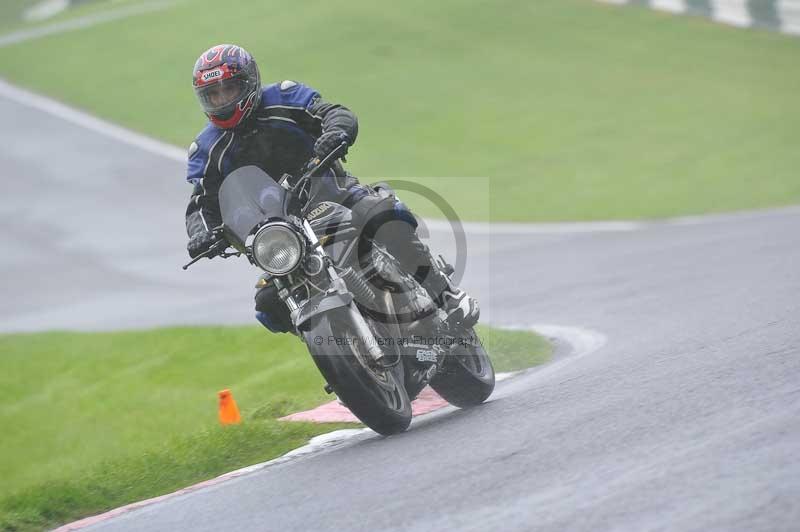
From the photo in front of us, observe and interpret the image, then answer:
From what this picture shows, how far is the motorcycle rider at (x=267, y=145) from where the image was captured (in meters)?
6.04

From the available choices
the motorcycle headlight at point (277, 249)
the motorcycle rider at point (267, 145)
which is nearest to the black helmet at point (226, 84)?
the motorcycle rider at point (267, 145)

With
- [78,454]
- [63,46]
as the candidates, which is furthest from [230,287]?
[63,46]

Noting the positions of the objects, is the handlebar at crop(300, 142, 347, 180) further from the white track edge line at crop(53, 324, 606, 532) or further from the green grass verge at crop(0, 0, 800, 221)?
the green grass verge at crop(0, 0, 800, 221)

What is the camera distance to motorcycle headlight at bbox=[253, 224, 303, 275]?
213 inches

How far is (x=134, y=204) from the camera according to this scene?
64.6 feet

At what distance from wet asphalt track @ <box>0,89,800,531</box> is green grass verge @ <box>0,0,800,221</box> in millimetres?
4573

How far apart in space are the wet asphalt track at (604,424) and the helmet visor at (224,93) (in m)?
1.85

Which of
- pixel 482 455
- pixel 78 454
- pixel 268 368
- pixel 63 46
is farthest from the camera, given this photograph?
pixel 63 46

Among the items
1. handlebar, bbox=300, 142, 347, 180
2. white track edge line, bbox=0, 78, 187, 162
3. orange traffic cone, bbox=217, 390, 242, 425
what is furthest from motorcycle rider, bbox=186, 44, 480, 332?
white track edge line, bbox=0, 78, 187, 162

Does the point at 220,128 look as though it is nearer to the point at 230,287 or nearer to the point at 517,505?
the point at 517,505

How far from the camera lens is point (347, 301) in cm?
548

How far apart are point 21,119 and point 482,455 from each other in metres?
21.4

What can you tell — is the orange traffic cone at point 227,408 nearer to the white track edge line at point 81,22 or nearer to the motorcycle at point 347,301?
the motorcycle at point 347,301

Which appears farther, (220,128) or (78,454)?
(78,454)
